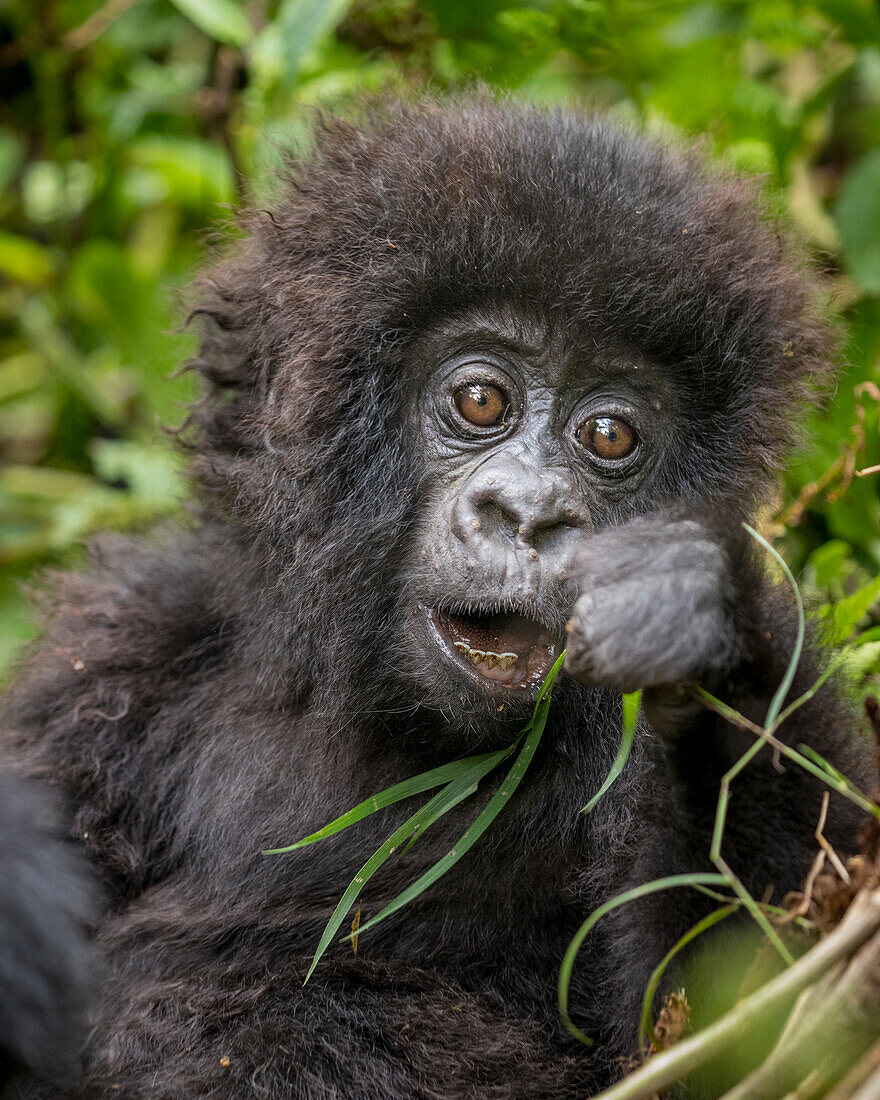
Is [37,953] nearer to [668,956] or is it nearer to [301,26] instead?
[668,956]

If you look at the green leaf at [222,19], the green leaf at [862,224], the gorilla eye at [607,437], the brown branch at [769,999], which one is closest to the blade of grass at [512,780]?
the gorilla eye at [607,437]

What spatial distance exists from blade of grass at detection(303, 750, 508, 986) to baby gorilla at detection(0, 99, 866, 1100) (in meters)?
0.09

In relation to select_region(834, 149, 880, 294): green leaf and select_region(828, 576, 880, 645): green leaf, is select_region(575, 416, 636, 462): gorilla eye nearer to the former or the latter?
select_region(828, 576, 880, 645): green leaf

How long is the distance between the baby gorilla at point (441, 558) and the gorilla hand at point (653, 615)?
0.30m

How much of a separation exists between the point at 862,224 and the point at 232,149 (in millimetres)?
2828

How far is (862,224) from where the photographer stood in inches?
157

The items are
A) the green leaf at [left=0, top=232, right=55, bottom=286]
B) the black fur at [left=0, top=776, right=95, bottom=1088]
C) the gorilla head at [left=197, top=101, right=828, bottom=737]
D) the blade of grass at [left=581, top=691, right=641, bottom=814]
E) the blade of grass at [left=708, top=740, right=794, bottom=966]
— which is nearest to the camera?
the blade of grass at [left=708, top=740, right=794, bottom=966]

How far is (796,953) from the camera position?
185 centimetres

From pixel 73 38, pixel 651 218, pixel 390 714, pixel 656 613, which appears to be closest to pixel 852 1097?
pixel 656 613

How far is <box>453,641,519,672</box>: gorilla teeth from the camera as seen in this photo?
240cm

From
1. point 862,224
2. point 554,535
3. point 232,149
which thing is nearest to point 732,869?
point 554,535

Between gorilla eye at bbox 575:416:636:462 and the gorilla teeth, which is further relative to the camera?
gorilla eye at bbox 575:416:636:462

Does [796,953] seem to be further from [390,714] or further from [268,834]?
[268,834]

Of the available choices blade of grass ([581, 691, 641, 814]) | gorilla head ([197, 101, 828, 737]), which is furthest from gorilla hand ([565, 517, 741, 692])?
gorilla head ([197, 101, 828, 737])
